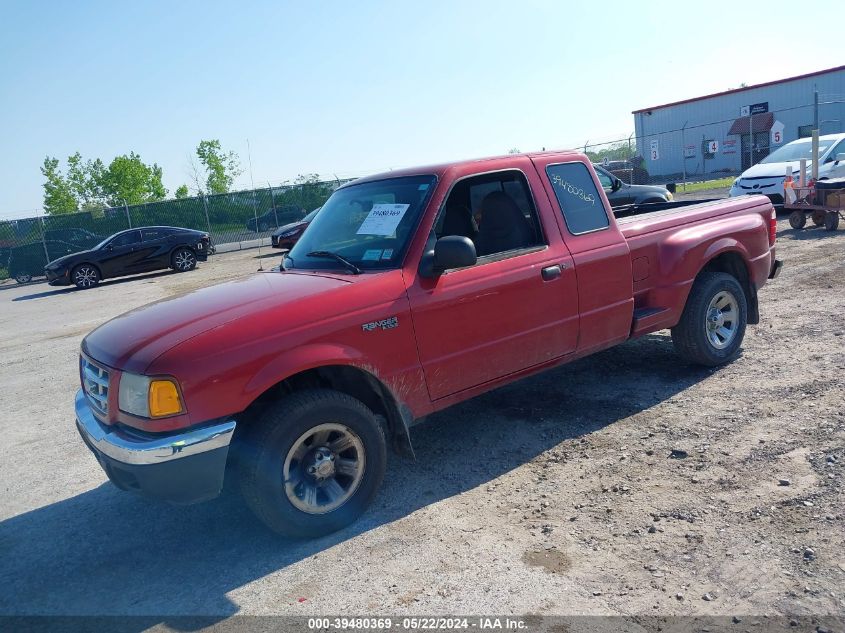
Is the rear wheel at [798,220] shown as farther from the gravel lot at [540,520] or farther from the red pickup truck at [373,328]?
the red pickup truck at [373,328]

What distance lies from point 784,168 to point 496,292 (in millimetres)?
13682

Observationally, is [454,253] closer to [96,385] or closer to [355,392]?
[355,392]

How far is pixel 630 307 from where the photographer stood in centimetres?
530

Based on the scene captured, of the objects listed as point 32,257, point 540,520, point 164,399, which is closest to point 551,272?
point 540,520

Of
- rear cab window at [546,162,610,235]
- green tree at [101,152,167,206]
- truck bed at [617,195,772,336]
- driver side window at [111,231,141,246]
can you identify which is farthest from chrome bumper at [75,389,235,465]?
green tree at [101,152,167,206]

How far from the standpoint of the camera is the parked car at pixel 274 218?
30547mm

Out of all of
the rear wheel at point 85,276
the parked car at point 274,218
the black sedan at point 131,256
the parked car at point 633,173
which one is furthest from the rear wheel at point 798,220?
the parked car at point 274,218

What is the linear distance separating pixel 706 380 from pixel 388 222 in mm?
3099

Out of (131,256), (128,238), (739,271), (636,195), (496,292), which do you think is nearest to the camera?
(496,292)

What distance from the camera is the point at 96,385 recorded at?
404 cm

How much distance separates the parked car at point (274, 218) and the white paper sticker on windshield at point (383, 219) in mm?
26836

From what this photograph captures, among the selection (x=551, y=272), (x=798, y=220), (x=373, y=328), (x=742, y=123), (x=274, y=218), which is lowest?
(x=798, y=220)

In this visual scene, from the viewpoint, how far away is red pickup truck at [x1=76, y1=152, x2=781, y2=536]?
3547 millimetres

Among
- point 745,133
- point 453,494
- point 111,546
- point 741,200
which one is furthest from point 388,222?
point 745,133
